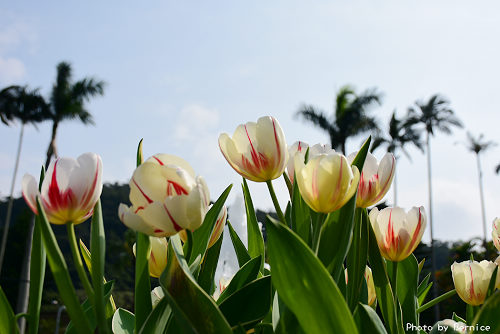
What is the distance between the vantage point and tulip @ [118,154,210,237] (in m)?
0.52

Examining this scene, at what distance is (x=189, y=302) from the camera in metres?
0.52

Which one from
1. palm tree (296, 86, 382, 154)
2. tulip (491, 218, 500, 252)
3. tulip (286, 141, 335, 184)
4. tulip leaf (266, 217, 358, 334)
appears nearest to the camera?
tulip leaf (266, 217, 358, 334)

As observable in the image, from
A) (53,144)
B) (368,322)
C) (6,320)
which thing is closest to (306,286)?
(368,322)

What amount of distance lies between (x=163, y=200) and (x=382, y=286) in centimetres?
39

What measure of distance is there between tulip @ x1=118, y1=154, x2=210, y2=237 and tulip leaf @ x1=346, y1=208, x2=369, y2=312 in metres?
0.28

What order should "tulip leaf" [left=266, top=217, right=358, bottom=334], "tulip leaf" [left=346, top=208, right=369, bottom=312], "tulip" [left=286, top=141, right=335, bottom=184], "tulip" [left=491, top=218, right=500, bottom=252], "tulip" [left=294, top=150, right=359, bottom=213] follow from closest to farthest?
"tulip leaf" [left=266, top=217, right=358, bottom=334], "tulip" [left=294, top=150, right=359, bottom=213], "tulip leaf" [left=346, top=208, right=369, bottom=312], "tulip" [left=286, top=141, right=335, bottom=184], "tulip" [left=491, top=218, right=500, bottom=252]

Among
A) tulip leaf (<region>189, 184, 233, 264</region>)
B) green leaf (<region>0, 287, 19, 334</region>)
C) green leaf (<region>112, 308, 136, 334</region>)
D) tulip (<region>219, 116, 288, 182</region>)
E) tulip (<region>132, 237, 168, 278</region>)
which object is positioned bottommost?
green leaf (<region>112, 308, 136, 334</region>)

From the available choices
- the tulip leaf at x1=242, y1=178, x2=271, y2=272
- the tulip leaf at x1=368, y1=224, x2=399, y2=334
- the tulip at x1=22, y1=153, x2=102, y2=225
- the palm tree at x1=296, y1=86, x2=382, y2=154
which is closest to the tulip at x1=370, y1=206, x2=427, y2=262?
the tulip leaf at x1=368, y1=224, x2=399, y2=334

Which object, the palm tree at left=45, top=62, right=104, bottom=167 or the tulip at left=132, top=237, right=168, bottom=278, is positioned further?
the palm tree at left=45, top=62, right=104, bottom=167

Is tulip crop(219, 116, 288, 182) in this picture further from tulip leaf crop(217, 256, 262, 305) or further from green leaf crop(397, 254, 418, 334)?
green leaf crop(397, 254, 418, 334)

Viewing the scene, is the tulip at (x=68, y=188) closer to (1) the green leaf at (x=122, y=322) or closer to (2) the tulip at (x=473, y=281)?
(1) the green leaf at (x=122, y=322)

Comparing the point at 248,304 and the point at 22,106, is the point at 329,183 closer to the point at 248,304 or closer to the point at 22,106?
the point at 248,304

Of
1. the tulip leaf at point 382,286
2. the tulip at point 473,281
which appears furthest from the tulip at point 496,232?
the tulip leaf at point 382,286

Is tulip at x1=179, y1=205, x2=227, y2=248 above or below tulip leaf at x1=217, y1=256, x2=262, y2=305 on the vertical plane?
above
